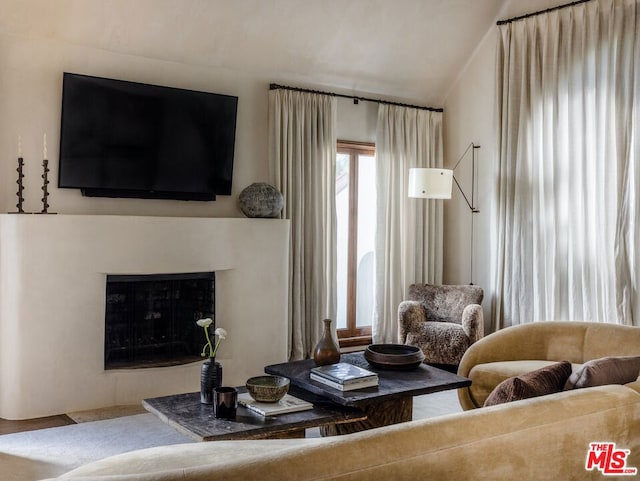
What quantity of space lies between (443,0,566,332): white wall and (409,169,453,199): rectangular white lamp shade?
63 cm

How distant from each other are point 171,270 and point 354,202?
2265 millimetres

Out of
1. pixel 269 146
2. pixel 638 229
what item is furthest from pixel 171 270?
pixel 638 229

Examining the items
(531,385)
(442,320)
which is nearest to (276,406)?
(531,385)

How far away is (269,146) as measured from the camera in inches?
229

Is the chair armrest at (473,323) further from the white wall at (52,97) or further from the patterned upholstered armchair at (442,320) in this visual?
the white wall at (52,97)

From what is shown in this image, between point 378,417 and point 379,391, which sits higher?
point 379,391

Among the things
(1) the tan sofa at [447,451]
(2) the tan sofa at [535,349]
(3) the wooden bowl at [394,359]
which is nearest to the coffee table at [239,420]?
(1) the tan sofa at [447,451]

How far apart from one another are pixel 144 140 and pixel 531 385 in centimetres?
367

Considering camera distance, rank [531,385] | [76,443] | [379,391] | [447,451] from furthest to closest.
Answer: [76,443] → [379,391] → [531,385] → [447,451]

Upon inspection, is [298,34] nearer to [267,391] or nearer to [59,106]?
[59,106]

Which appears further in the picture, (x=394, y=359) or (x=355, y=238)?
(x=355, y=238)

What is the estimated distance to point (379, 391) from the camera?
3.17 m

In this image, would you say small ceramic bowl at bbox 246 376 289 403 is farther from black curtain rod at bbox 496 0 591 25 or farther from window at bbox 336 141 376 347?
black curtain rod at bbox 496 0 591 25

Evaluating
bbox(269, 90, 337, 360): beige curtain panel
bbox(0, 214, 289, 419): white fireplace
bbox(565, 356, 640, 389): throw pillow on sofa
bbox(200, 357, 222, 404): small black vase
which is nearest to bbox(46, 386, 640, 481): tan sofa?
bbox(565, 356, 640, 389): throw pillow on sofa
